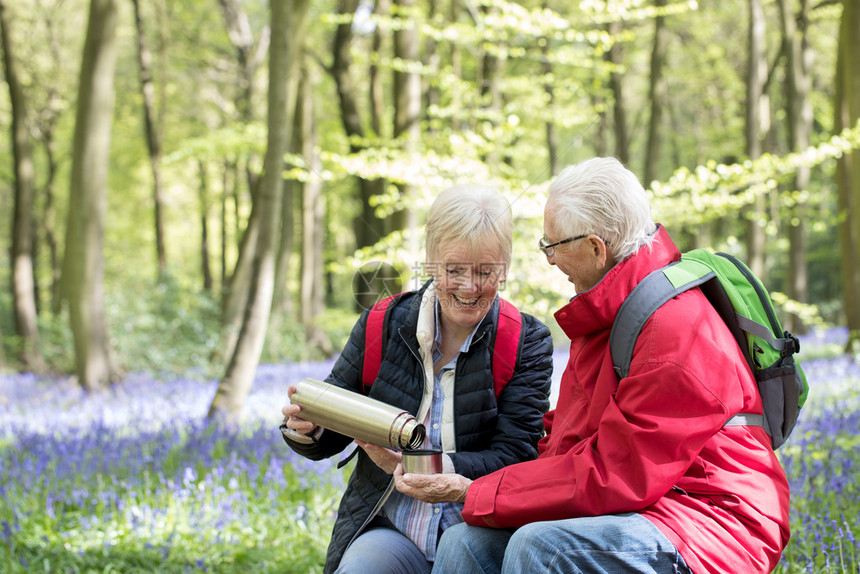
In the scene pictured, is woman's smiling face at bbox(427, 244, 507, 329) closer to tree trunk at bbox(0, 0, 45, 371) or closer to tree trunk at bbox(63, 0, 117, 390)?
tree trunk at bbox(63, 0, 117, 390)

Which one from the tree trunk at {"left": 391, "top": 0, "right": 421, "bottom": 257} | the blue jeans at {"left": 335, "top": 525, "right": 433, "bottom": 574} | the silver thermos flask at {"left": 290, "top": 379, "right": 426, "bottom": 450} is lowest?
the blue jeans at {"left": 335, "top": 525, "right": 433, "bottom": 574}

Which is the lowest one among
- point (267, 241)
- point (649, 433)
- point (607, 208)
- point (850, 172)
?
point (649, 433)

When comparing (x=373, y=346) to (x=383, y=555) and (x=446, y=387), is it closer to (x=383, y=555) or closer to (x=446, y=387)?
(x=446, y=387)

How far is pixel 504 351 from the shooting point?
2.50 m

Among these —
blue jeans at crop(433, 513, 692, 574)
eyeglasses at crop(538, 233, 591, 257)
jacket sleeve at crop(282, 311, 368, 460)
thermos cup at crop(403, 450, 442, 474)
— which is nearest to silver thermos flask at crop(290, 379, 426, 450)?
thermos cup at crop(403, 450, 442, 474)

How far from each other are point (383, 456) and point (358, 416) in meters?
0.22

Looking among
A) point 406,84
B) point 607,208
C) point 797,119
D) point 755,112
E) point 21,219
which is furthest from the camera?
point 797,119

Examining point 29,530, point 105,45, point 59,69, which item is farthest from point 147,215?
point 29,530

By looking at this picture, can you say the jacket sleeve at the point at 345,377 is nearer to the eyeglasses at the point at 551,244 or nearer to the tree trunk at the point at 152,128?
the eyeglasses at the point at 551,244

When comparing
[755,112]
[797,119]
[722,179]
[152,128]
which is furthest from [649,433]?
[152,128]

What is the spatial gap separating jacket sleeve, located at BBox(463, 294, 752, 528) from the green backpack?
0.18 ft

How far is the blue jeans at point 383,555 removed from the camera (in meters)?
2.25

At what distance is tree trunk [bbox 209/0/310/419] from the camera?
228 inches

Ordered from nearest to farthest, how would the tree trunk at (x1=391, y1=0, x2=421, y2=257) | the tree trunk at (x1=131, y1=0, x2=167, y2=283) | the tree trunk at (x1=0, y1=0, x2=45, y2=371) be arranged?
1. the tree trunk at (x1=391, y1=0, x2=421, y2=257)
2. the tree trunk at (x1=0, y1=0, x2=45, y2=371)
3. the tree trunk at (x1=131, y1=0, x2=167, y2=283)
